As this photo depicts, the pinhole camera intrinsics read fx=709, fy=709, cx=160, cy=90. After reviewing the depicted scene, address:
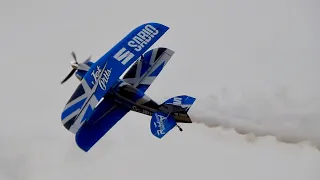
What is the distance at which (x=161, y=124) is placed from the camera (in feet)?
94.7

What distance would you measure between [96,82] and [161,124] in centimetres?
318

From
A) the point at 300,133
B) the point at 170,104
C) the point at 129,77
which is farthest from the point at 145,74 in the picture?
the point at 300,133

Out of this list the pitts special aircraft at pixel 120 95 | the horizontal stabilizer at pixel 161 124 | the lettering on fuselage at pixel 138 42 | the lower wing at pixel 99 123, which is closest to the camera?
the horizontal stabilizer at pixel 161 124

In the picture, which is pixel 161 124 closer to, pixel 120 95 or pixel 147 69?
pixel 120 95

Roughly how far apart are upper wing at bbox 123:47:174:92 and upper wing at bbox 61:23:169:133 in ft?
4.44

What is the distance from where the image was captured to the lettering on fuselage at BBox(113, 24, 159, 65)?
98.6ft

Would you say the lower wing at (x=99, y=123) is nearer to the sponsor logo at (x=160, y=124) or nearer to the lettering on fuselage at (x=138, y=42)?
the lettering on fuselage at (x=138, y=42)

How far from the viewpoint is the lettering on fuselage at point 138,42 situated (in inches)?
1183

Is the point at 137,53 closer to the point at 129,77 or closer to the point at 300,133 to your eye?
the point at 129,77

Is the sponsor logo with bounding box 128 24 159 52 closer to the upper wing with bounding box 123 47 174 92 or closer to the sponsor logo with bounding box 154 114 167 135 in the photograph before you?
the upper wing with bounding box 123 47 174 92

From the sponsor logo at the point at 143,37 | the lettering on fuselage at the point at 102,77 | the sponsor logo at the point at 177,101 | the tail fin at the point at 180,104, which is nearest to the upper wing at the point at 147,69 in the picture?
the sponsor logo at the point at 143,37

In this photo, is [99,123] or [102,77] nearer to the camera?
[102,77]

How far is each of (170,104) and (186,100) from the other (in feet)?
2.30

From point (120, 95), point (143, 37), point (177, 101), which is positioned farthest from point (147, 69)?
point (177, 101)
